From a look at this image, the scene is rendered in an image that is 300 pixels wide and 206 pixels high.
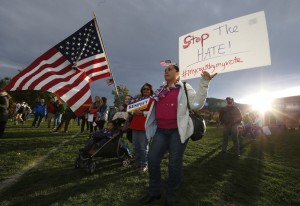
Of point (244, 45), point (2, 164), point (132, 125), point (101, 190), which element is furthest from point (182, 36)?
point (2, 164)

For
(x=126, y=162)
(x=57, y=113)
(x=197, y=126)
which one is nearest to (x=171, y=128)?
(x=197, y=126)

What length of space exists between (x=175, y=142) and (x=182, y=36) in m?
2.21

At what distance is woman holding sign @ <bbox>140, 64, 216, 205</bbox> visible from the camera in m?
3.13

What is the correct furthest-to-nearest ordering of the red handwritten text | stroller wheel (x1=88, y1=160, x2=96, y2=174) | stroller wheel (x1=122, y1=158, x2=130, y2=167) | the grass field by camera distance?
stroller wheel (x1=122, y1=158, x2=130, y2=167) < stroller wheel (x1=88, y1=160, x2=96, y2=174) < the red handwritten text < the grass field

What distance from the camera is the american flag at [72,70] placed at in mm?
5664

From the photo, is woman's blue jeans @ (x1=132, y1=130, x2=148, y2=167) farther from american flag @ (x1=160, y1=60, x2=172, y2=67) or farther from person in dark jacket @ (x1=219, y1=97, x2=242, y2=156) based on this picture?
person in dark jacket @ (x1=219, y1=97, x2=242, y2=156)

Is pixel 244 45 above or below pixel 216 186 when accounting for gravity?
above

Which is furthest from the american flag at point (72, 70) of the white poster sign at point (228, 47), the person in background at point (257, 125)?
the person in background at point (257, 125)

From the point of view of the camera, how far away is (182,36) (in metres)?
4.39

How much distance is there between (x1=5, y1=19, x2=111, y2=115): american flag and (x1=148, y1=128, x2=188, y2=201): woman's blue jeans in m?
2.93

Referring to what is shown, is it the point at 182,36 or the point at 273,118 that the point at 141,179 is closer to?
the point at 182,36

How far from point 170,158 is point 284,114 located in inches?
1345

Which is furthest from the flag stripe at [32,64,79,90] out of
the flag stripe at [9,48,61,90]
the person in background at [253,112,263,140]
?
the person in background at [253,112,263,140]

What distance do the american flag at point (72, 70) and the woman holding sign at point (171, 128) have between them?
2811mm
